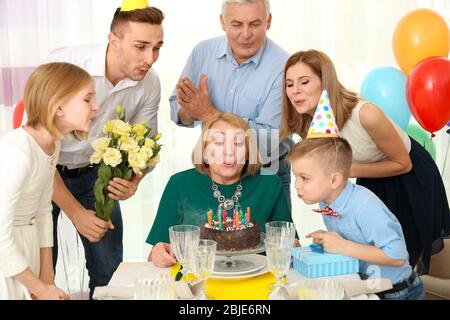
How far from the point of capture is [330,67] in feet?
Answer: 8.52

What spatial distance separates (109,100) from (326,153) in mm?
1173

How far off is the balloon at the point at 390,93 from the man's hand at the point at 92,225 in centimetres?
170

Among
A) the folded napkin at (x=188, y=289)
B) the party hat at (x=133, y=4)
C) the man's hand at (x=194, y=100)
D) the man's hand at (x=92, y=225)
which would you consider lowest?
the man's hand at (x=92, y=225)

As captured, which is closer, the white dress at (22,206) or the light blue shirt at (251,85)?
the white dress at (22,206)

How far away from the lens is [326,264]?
5.98ft

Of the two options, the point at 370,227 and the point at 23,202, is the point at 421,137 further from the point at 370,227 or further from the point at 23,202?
the point at 23,202

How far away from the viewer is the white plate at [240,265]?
5.93ft

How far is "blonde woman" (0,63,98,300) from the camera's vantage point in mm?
1937

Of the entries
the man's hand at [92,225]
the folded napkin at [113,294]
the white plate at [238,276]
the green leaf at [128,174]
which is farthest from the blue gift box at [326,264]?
the man's hand at [92,225]

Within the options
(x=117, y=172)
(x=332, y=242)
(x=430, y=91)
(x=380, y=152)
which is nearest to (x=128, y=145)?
(x=117, y=172)

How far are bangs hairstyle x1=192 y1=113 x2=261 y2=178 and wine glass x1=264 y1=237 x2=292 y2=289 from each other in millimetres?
657

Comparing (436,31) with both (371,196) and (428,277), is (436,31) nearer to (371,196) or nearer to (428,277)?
(428,277)

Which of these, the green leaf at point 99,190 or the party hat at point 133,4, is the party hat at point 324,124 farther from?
the party hat at point 133,4

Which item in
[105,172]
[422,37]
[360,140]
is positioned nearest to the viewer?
[105,172]
